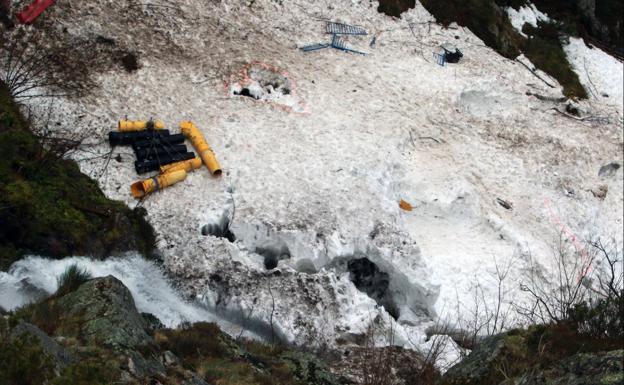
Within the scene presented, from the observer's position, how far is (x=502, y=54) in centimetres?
2458

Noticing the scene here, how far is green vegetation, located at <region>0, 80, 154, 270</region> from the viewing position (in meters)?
11.3

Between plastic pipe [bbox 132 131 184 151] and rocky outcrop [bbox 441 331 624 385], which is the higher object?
rocky outcrop [bbox 441 331 624 385]

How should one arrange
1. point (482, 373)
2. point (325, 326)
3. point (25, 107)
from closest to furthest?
1. point (482, 373)
2. point (325, 326)
3. point (25, 107)

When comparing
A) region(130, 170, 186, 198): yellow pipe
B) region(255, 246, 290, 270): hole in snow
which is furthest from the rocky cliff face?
region(130, 170, 186, 198): yellow pipe

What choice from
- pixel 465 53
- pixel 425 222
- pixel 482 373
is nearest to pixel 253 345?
pixel 482 373

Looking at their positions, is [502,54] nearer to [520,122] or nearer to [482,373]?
[520,122]

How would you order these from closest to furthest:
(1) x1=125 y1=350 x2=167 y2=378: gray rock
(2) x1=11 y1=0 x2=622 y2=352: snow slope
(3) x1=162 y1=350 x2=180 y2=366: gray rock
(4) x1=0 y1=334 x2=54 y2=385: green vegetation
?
(4) x1=0 y1=334 x2=54 y2=385: green vegetation → (1) x1=125 y1=350 x2=167 y2=378: gray rock → (3) x1=162 y1=350 x2=180 y2=366: gray rock → (2) x1=11 y1=0 x2=622 y2=352: snow slope

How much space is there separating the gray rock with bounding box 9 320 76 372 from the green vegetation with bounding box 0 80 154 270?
3.85 metres

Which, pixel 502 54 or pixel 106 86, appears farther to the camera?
pixel 502 54

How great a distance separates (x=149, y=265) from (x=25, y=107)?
18.4 feet

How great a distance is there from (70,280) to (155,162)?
15.5 feet

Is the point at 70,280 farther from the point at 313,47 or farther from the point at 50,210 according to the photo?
the point at 313,47

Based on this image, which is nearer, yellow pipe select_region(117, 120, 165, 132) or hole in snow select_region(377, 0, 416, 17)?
yellow pipe select_region(117, 120, 165, 132)

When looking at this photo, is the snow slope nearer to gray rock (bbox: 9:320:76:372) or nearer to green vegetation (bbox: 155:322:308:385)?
green vegetation (bbox: 155:322:308:385)
